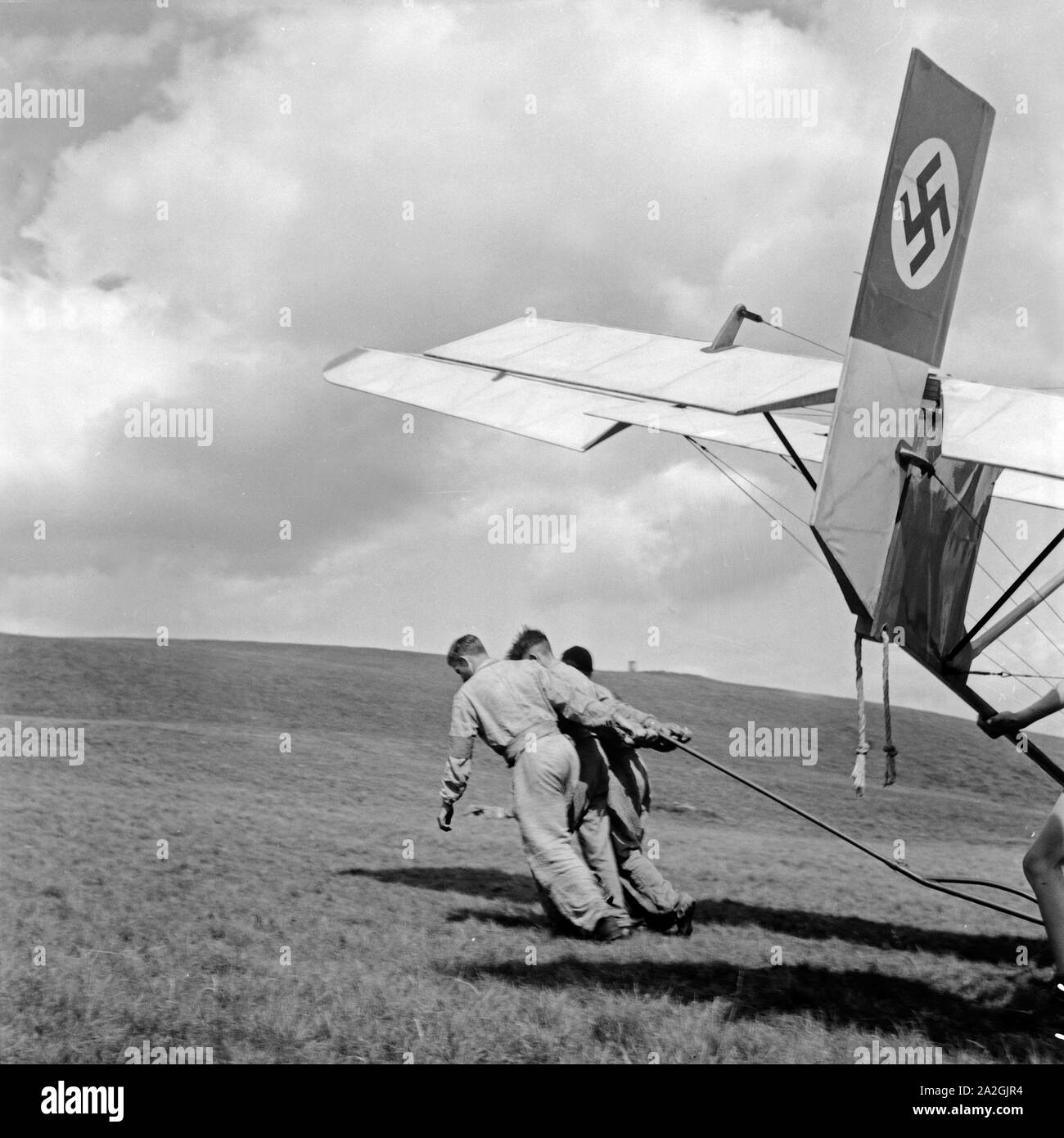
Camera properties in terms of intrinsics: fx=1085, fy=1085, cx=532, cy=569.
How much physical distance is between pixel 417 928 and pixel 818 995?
9.44 ft

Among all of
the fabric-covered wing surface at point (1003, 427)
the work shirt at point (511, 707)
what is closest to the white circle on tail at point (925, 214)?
the fabric-covered wing surface at point (1003, 427)

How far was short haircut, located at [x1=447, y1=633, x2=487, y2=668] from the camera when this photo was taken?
8414 mm

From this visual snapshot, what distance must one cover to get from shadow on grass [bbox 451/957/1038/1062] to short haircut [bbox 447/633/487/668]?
7.83 ft

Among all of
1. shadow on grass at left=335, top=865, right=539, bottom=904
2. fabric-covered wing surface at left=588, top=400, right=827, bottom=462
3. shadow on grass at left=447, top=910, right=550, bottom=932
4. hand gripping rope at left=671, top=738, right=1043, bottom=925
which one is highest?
fabric-covered wing surface at left=588, top=400, right=827, bottom=462

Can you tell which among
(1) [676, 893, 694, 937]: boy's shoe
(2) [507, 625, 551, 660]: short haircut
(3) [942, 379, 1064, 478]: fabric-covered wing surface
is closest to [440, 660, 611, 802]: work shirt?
(2) [507, 625, 551, 660]: short haircut

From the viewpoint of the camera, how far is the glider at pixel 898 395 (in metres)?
6.12

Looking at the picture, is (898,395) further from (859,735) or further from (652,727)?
(652,727)

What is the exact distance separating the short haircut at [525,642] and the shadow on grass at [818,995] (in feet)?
7.72

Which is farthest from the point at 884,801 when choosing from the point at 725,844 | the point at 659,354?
the point at 659,354

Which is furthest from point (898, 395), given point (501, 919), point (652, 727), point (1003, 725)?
point (501, 919)

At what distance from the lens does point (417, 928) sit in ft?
25.9

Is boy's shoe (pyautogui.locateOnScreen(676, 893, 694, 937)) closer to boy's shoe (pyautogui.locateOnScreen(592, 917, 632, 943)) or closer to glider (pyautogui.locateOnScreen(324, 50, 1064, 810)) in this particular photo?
boy's shoe (pyautogui.locateOnScreen(592, 917, 632, 943))

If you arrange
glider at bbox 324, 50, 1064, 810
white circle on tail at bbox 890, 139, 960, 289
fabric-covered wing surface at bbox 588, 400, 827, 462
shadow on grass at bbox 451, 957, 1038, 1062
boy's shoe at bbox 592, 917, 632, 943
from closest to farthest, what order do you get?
shadow on grass at bbox 451, 957, 1038, 1062 < glider at bbox 324, 50, 1064, 810 < white circle on tail at bbox 890, 139, 960, 289 < boy's shoe at bbox 592, 917, 632, 943 < fabric-covered wing surface at bbox 588, 400, 827, 462

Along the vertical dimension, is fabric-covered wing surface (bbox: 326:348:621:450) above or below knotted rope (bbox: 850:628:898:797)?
above
